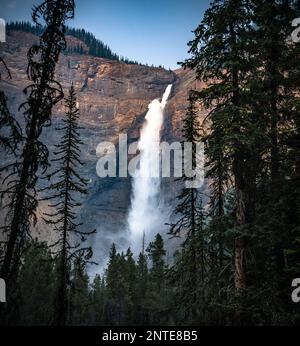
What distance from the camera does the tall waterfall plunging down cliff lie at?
4628 inches

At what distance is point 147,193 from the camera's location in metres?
128

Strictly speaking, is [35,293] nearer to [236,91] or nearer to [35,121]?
[35,121]

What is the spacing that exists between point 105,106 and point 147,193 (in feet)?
158

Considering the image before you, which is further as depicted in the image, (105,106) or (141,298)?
(105,106)

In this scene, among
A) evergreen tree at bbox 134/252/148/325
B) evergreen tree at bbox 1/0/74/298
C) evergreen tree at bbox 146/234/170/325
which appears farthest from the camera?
evergreen tree at bbox 134/252/148/325

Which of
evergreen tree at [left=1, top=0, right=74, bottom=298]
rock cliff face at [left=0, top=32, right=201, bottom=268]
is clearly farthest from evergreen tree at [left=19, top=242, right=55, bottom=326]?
rock cliff face at [left=0, top=32, right=201, bottom=268]

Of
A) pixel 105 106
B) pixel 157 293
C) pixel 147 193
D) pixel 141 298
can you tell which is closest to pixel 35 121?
pixel 157 293

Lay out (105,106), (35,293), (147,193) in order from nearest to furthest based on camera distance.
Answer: (35,293)
(147,193)
(105,106)

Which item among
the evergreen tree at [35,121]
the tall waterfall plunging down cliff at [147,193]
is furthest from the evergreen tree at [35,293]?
the tall waterfall plunging down cliff at [147,193]

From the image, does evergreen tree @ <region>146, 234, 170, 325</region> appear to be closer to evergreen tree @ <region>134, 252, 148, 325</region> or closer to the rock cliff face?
evergreen tree @ <region>134, 252, 148, 325</region>

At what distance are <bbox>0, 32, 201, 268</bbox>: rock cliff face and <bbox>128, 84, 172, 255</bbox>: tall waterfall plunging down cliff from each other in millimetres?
2716

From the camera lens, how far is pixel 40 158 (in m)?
10.1
